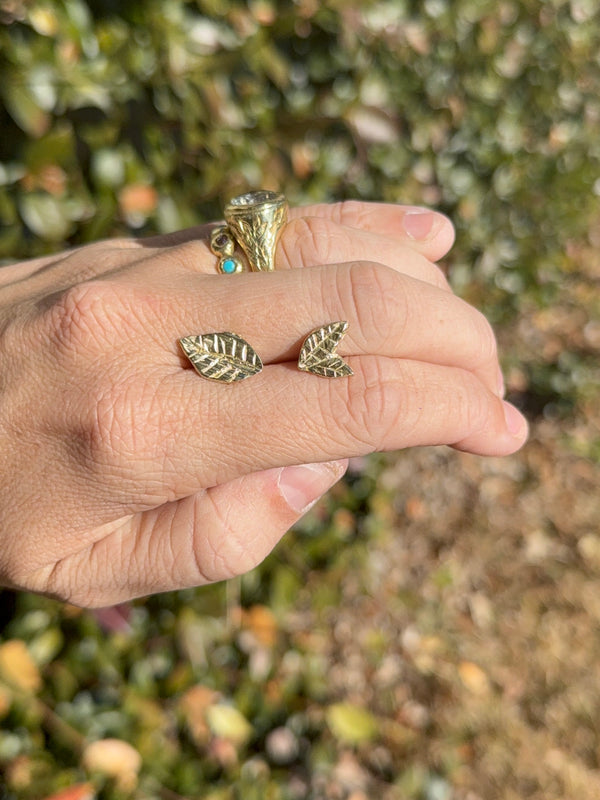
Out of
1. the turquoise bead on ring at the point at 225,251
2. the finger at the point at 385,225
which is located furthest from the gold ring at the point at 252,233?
the finger at the point at 385,225

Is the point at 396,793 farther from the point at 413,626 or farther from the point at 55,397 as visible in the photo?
the point at 55,397

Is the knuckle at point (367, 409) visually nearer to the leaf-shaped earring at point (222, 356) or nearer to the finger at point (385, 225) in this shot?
the leaf-shaped earring at point (222, 356)

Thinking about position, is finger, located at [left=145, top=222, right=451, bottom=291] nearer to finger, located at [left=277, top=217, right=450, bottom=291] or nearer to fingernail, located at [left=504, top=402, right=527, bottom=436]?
finger, located at [left=277, top=217, right=450, bottom=291]

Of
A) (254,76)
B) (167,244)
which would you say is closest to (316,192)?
(254,76)

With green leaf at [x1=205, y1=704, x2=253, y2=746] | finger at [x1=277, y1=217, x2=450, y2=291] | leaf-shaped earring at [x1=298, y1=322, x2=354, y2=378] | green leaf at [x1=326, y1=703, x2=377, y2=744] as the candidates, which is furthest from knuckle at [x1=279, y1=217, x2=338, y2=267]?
green leaf at [x1=326, y1=703, x2=377, y2=744]

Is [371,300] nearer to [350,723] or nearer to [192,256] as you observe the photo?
[192,256]

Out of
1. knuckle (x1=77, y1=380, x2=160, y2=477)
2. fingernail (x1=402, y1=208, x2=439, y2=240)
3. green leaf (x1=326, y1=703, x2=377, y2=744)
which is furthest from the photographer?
green leaf (x1=326, y1=703, x2=377, y2=744)

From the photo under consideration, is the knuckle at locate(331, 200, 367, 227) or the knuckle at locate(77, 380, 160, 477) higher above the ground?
the knuckle at locate(331, 200, 367, 227)
